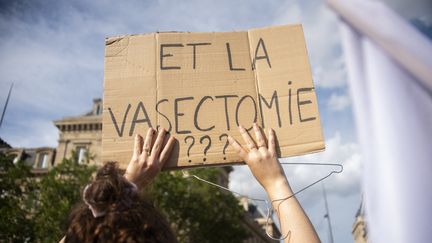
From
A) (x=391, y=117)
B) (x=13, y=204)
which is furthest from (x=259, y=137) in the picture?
(x=13, y=204)

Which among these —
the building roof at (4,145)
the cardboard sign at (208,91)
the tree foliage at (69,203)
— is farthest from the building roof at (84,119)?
the cardboard sign at (208,91)

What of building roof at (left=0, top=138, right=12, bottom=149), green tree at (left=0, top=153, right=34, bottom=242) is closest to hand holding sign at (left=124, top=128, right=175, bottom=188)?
green tree at (left=0, top=153, right=34, bottom=242)

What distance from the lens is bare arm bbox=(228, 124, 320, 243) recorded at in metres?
1.51

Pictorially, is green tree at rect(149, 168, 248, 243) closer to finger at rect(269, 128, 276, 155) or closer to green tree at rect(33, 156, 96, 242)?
green tree at rect(33, 156, 96, 242)

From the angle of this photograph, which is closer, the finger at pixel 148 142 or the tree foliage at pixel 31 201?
the finger at pixel 148 142

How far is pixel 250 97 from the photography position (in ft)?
7.22

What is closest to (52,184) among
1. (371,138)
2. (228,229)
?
(228,229)

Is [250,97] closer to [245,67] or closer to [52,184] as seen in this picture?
[245,67]

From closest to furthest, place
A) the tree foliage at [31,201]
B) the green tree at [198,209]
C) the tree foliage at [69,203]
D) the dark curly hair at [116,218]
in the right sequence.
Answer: the dark curly hair at [116,218] → the tree foliage at [31,201] → the tree foliage at [69,203] → the green tree at [198,209]

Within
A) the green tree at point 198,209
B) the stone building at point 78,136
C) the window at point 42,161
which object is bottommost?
the green tree at point 198,209

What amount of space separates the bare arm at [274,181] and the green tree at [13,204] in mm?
17763

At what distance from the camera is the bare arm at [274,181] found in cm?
151

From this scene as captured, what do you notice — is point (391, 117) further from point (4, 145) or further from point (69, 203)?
point (4, 145)

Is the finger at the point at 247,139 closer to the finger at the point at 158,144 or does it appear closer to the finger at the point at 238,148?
the finger at the point at 238,148
